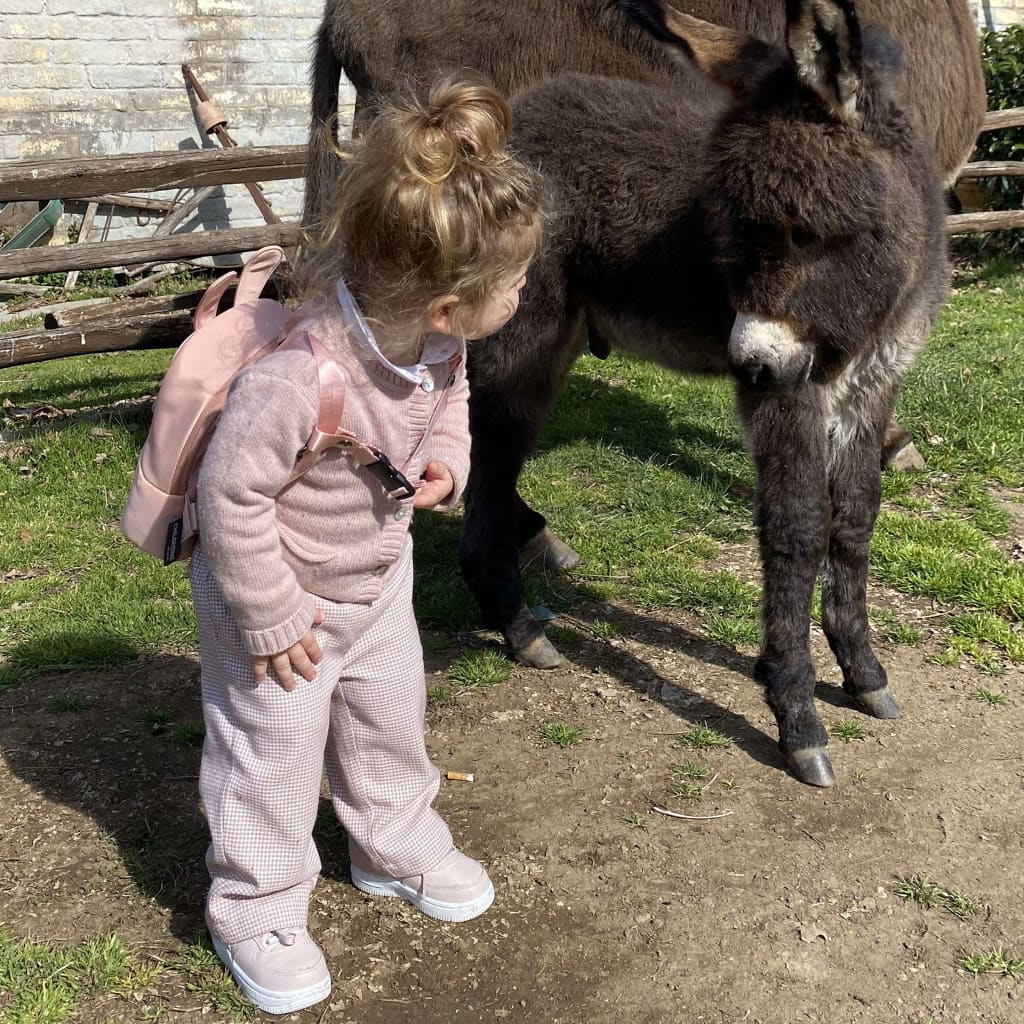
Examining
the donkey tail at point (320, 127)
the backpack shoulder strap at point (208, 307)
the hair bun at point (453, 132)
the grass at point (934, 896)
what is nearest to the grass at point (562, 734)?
the grass at point (934, 896)

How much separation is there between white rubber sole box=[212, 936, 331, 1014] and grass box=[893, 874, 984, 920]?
1299mm

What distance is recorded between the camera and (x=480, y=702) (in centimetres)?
324

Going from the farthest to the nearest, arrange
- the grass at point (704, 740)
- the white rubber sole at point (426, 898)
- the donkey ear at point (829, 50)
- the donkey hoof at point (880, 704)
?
the donkey hoof at point (880, 704) → the grass at point (704, 740) → the donkey ear at point (829, 50) → the white rubber sole at point (426, 898)

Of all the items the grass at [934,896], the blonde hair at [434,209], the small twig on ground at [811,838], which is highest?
the blonde hair at [434,209]

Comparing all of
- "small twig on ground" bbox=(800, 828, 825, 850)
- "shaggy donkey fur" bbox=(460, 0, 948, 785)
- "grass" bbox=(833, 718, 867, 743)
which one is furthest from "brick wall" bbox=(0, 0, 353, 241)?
"small twig on ground" bbox=(800, 828, 825, 850)

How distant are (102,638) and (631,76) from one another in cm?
307

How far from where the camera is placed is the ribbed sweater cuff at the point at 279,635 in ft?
6.14

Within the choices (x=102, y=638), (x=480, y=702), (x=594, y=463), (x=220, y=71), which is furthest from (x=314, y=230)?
(x=220, y=71)

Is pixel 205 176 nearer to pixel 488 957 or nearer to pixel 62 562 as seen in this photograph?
pixel 62 562

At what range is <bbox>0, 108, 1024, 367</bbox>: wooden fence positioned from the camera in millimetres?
5281

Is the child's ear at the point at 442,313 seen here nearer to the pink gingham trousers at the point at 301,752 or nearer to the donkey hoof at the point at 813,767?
the pink gingham trousers at the point at 301,752

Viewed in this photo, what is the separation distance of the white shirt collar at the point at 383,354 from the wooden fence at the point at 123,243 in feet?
11.1

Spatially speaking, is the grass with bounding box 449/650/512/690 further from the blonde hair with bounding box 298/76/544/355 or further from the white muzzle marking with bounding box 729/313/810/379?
the blonde hair with bounding box 298/76/544/355

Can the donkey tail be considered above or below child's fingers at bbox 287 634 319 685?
above
